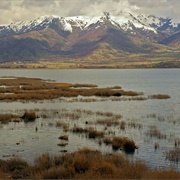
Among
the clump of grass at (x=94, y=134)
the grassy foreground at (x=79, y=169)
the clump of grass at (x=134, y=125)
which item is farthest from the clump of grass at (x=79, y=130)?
the grassy foreground at (x=79, y=169)

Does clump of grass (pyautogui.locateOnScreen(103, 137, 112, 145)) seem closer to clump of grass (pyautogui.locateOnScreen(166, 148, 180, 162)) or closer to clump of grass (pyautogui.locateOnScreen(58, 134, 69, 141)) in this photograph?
clump of grass (pyautogui.locateOnScreen(58, 134, 69, 141))

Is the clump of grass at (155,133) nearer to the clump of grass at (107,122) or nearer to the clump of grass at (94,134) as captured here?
the clump of grass at (94,134)

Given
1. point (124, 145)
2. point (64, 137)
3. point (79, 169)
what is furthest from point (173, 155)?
point (64, 137)

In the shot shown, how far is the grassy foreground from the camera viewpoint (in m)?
22.6

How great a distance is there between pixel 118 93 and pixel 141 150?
191ft

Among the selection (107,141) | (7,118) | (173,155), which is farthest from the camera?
(7,118)

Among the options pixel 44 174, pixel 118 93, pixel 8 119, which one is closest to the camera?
pixel 44 174

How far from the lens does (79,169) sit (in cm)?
2539

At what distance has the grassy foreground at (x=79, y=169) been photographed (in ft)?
74.3

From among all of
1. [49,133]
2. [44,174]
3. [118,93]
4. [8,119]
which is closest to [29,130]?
Answer: [49,133]

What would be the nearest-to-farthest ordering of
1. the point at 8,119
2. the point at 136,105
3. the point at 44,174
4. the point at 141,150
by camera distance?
the point at 44,174, the point at 141,150, the point at 8,119, the point at 136,105

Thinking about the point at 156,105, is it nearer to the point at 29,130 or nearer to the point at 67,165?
the point at 29,130

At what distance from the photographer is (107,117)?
183 feet

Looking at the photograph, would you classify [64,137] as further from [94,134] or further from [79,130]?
[79,130]
